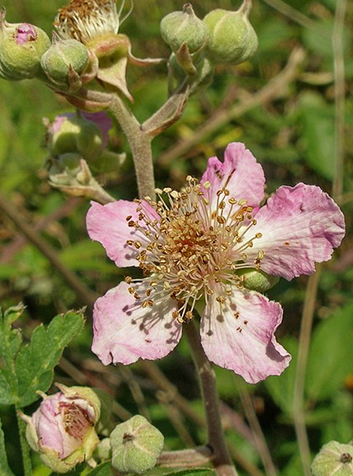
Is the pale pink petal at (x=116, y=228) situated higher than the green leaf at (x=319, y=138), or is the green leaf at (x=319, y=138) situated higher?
the pale pink petal at (x=116, y=228)

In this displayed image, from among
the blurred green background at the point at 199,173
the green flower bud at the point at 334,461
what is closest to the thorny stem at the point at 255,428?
the blurred green background at the point at 199,173

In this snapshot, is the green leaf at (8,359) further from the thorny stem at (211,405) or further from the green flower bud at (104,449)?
the thorny stem at (211,405)

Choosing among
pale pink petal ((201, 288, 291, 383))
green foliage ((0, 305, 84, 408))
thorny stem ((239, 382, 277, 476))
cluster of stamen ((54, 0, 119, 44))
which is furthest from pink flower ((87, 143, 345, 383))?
thorny stem ((239, 382, 277, 476))

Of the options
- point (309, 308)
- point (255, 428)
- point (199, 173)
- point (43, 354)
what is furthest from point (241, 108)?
point (43, 354)

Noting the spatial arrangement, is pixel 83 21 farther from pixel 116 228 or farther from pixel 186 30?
pixel 116 228

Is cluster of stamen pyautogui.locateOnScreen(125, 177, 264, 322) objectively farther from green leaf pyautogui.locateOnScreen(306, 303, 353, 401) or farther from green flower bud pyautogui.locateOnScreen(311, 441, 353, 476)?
green leaf pyautogui.locateOnScreen(306, 303, 353, 401)

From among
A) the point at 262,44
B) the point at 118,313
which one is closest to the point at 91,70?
the point at 118,313
